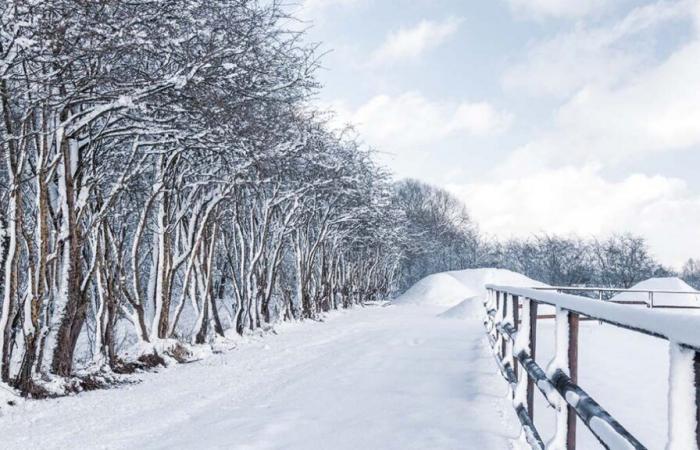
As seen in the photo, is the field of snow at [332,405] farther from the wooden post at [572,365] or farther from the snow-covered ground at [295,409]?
the wooden post at [572,365]

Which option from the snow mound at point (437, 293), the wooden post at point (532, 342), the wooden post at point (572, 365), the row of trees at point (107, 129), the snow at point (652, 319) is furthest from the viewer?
the snow mound at point (437, 293)

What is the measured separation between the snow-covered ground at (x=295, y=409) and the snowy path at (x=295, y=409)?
1cm

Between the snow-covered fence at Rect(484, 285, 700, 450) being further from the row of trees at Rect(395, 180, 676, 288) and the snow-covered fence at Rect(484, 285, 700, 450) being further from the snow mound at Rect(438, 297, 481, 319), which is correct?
the row of trees at Rect(395, 180, 676, 288)

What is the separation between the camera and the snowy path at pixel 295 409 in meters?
5.72

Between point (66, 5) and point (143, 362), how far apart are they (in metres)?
6.69

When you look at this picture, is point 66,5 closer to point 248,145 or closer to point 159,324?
point 248,145

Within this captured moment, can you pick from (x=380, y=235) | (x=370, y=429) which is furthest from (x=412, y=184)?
(x=370, y=429)

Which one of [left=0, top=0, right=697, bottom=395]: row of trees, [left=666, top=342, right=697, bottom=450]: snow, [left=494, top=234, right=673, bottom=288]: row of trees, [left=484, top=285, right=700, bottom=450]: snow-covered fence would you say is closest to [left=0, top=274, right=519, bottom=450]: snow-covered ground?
[left=484, top=285, right=700, bottom=450]: snow-covered fence

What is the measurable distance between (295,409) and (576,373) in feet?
14.2

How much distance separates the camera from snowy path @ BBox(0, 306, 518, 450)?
18.8ft

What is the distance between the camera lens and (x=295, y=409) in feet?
23.2

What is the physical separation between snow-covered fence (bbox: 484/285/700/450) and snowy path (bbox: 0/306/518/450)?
41.0 inches

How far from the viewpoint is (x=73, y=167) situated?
9945 millimetres

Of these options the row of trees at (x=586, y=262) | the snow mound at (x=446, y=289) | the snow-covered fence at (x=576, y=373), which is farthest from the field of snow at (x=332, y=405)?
the row of trees at (x=586, y=262)
